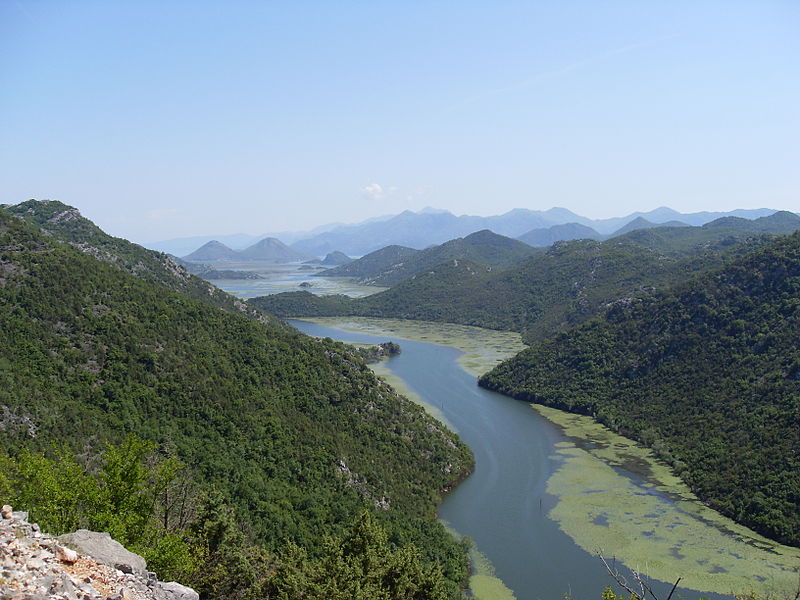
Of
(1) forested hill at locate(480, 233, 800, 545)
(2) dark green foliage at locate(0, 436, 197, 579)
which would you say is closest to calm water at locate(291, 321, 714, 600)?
(1) forested hill at locate(480, 233, 800, 545)

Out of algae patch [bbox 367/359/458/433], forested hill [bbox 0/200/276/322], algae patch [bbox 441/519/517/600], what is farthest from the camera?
forested hill [bbox 0/200/276/322]

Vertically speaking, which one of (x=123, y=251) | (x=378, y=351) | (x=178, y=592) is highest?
(x=123, y=251)

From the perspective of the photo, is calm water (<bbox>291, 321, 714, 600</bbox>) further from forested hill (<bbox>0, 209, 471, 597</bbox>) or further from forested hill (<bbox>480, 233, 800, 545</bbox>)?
forested hill (<bbox>480, 233, 800, 545</bbox>)

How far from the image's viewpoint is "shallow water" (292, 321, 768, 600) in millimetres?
48656

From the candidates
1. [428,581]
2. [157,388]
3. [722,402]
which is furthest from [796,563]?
[157,388]

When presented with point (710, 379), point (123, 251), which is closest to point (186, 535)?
point (710, 379)

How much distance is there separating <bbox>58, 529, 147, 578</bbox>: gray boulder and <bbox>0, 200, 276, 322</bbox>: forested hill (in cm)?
9545

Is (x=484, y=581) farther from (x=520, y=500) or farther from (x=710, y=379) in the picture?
(x=710, y=379)

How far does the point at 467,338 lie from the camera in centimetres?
16788

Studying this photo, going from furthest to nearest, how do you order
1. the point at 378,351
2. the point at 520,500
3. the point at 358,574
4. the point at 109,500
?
the point at 378,351
the point at 520,500
the point at 358,574
the point at 109,500

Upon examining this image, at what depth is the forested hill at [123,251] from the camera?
364ft

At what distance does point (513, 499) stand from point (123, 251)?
93.9 metres

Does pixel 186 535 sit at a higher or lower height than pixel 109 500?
lower

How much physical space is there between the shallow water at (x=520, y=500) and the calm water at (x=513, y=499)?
0.29ft
